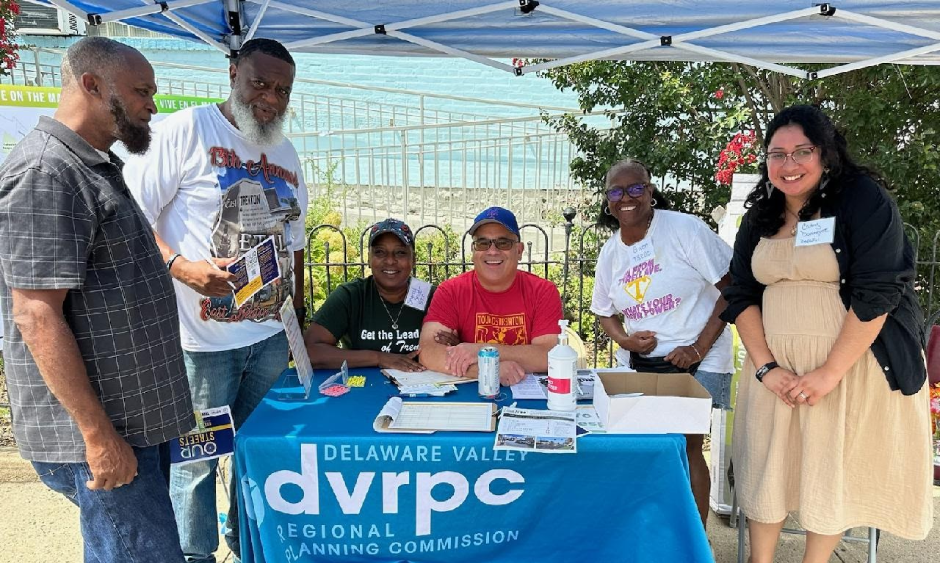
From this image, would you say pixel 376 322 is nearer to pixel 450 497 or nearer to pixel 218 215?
pixel 218 215

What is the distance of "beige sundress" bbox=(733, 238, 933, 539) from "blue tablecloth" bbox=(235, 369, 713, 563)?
22.1 inches

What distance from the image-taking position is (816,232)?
229 cm

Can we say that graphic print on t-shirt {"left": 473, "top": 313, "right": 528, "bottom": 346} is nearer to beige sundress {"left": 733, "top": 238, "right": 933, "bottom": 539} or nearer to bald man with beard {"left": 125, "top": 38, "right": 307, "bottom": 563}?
bald man with beard {"left": 125, "top": 38, "right": 307, "bottom": 563}

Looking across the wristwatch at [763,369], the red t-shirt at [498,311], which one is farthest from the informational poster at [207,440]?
the wristwatch at [763,369]

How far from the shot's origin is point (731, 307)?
2576mm

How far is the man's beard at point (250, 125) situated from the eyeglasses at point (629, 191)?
1526 millimetres

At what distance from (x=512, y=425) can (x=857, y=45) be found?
10.8 ft

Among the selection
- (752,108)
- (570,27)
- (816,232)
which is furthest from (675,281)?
(752,108)

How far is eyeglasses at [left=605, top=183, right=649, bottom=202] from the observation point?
9.68 feet

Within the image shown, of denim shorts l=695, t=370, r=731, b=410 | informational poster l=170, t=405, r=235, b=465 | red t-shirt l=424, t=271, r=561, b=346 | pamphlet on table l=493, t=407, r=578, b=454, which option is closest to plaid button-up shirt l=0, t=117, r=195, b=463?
informational poster l=170, t=405, r=235, b=465

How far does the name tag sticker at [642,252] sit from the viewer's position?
2.98m

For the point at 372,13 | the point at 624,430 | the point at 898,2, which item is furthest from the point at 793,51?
the point at 624,430

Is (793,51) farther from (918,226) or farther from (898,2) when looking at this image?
(918,226)

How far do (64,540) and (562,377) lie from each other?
281 cm
